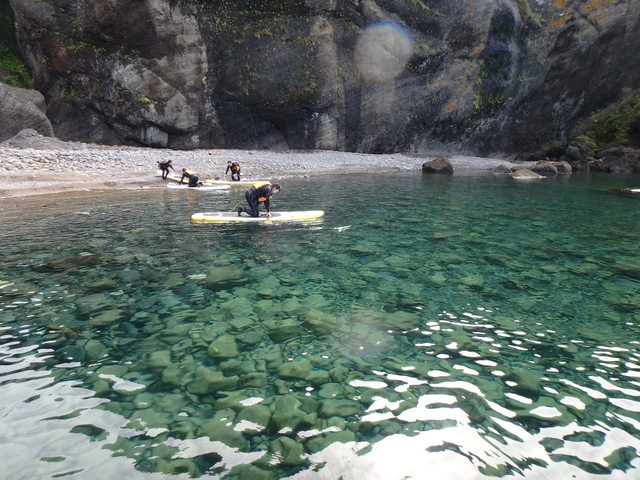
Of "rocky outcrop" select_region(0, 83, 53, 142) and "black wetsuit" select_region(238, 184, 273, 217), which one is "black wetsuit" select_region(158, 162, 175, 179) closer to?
"black wetsuit" select_region(238, 184, 273, 217)

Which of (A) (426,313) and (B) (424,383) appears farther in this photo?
(A) (426,313)

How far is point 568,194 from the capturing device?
2188cm

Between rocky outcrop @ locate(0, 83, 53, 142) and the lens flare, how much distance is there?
29612 millimetres

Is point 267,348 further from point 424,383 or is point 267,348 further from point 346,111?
point 346,111

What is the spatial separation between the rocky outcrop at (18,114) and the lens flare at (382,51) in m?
29.6

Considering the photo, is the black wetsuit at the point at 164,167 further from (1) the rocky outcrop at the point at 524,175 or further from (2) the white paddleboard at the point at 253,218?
(1) the rocky outcrop at the point at 524,175

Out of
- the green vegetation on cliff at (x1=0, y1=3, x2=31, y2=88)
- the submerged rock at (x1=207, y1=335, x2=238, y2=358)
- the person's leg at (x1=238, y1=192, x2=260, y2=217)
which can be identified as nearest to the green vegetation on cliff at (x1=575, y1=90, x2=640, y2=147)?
the person's leg at (x1=238, y1=192, x2=260, y2=217)

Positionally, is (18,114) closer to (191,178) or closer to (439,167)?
(191,178)

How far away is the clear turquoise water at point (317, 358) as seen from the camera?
335 cm

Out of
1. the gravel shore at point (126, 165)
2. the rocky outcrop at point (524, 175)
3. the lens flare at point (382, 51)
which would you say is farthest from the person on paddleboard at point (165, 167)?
the rocky outcrop at point (524, 175)

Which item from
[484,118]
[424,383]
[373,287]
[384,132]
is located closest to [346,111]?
[384,132]

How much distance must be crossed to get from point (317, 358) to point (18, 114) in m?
31.9

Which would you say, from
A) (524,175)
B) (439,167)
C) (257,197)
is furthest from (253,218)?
(524,175)

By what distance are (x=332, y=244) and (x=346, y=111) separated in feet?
112
